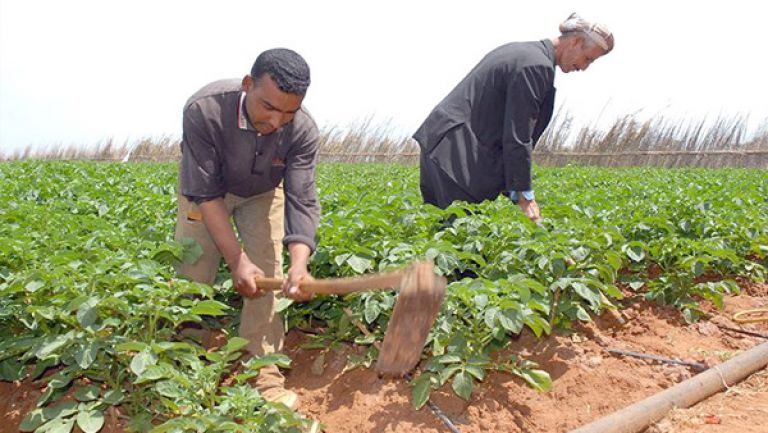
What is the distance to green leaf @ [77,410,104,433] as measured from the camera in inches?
101

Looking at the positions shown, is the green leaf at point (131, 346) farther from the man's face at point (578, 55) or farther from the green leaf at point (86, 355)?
the man's face at point (578, 55)

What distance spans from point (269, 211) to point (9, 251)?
1160 mm

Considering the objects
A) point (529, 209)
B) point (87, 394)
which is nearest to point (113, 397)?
point (87, 394)

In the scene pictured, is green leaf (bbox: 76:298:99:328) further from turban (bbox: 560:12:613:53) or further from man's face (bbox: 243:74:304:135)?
turban (bbox: 560:12:613:53)

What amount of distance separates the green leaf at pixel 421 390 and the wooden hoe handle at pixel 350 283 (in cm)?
72

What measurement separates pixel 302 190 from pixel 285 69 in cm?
74

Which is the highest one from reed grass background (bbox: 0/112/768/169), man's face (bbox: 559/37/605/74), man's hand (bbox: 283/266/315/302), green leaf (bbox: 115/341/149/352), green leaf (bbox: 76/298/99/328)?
man's face (bbox: 559/37/605/74)

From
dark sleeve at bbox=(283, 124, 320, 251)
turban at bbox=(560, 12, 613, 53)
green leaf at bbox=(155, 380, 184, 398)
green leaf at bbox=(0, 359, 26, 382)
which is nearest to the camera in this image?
green leaf at bbox=(155, 380, 184, 398)

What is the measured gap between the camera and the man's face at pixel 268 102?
273 cm

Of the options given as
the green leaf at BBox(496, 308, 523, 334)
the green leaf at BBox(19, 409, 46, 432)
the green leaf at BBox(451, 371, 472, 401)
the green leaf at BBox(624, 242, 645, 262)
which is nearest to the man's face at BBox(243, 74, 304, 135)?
the green leaf at BBox(496, 308, 523, 334)

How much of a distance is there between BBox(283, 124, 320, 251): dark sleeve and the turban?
5.39 feet

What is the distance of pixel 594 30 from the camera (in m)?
3.87

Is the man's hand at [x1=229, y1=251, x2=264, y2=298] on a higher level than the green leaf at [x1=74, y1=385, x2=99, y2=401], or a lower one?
higher

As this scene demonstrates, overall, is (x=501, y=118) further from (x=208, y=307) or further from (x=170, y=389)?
(x=170, y=389)
